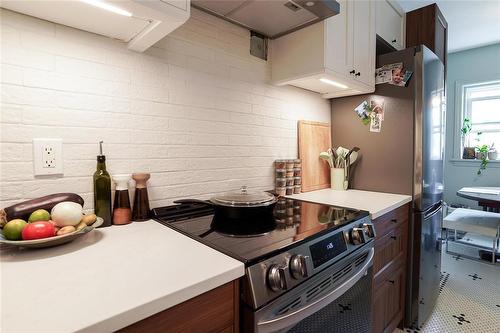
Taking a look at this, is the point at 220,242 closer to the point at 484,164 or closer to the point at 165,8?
the point at 165,8

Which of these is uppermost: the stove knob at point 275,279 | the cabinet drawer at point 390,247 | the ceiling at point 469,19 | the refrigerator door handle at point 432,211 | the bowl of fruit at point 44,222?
the ceiling at point 469,19

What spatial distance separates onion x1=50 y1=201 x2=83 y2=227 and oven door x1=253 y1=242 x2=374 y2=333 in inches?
25.2

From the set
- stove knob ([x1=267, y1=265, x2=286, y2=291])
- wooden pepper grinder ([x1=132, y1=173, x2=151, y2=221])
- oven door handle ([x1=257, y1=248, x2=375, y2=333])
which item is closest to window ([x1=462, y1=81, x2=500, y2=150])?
oven door handle ([x1=257, y1=248, x2=375, y2=333])

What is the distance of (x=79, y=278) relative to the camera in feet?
2.12

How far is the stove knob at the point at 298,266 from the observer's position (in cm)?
83

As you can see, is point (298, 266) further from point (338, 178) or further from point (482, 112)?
point (482, 112)

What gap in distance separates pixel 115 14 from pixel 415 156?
180 centimetres

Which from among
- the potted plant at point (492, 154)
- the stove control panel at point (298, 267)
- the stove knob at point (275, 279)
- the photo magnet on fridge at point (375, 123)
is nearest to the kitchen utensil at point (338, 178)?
the photo magnet on fridge at point (375, 123)

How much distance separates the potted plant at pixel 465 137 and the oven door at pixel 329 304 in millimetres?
3744

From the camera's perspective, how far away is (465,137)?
13.4 feet

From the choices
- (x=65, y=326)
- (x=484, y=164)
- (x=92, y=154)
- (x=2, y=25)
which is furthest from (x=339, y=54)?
(x=484, y=164)

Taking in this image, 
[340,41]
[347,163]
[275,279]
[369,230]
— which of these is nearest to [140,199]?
[275,279]

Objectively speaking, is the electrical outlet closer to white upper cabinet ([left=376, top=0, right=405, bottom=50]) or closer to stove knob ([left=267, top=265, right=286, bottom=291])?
stove knob ([left=267, top=265, right=286, bottom=291])

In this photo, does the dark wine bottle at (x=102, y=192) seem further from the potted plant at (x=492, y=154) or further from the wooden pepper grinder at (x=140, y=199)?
the potted plant at (x=492, y=154)
